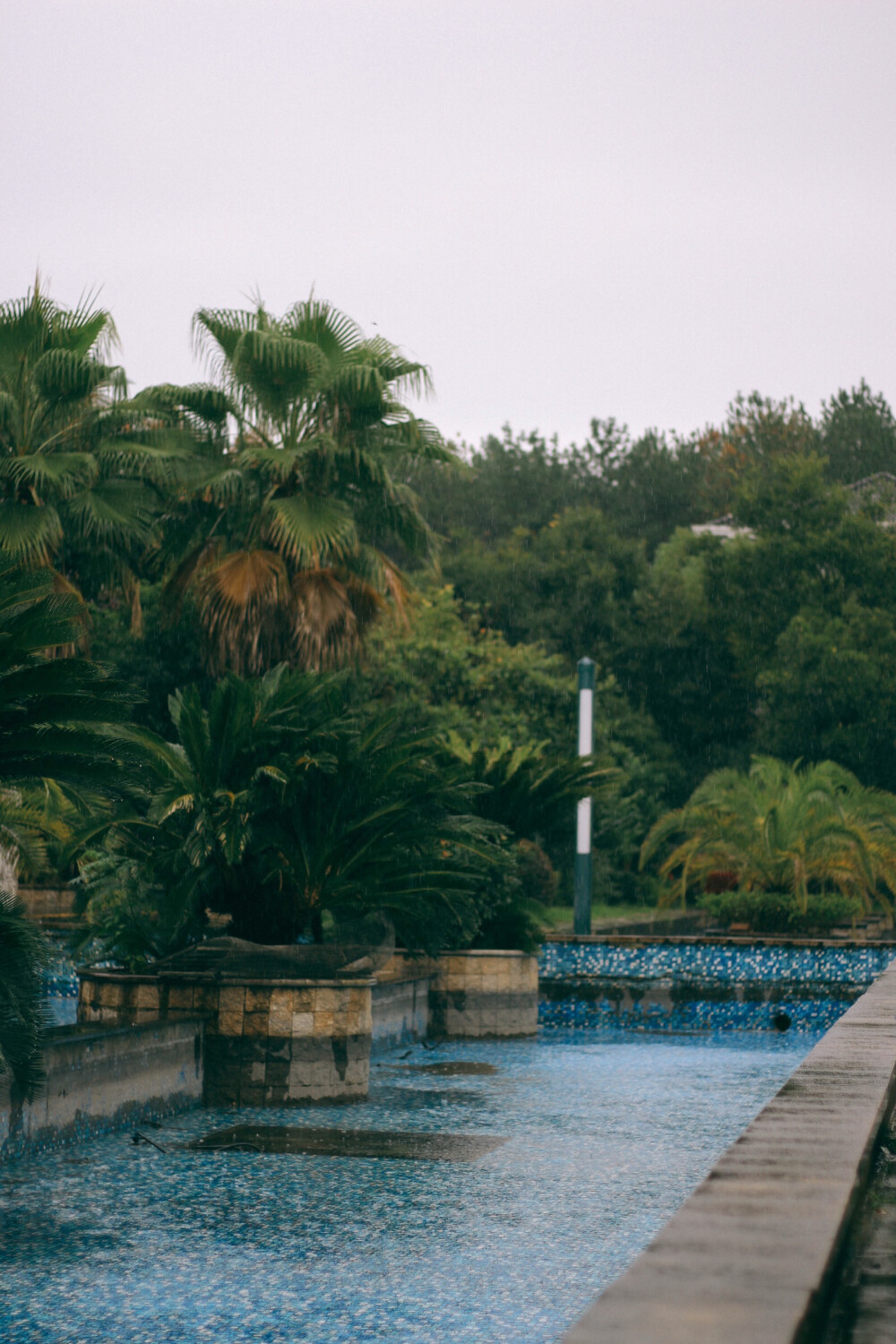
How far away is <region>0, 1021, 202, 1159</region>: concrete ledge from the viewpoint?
8.20 meters

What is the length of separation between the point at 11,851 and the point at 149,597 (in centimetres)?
1122

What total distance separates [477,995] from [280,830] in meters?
4.84

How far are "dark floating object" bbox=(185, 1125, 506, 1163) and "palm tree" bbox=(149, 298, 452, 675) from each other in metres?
8.62

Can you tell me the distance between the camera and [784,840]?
20812 millimetres

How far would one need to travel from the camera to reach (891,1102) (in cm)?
608

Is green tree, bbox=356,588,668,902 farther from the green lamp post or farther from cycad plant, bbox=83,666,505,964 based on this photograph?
cycad plant, bbox=83,666,505,964

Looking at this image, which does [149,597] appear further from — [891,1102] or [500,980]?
[891,1102]

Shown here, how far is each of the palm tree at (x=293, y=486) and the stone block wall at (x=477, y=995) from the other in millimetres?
4217

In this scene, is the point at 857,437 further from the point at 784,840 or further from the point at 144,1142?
the point at 144,1142

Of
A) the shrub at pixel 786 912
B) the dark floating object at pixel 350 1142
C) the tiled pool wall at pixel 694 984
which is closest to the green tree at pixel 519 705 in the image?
the shrub at pixel 786 912

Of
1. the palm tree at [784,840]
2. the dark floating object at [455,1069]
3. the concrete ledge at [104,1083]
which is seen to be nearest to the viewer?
the concrete ledge at [104,1083]

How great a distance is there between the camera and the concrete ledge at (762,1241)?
8.31 ft

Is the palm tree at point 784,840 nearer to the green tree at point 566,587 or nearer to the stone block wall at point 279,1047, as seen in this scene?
the stone block wall at point 279,1047

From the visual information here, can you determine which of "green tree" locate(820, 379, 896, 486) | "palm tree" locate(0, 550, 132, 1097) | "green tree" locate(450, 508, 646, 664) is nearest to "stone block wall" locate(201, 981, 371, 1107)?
"palm tree" locate(0, 550, 132, 1097)
